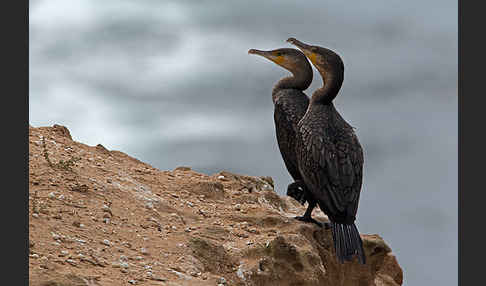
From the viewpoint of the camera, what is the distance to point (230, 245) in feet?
30.5

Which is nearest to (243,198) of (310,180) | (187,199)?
(187,199)

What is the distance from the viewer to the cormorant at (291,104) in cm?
1079

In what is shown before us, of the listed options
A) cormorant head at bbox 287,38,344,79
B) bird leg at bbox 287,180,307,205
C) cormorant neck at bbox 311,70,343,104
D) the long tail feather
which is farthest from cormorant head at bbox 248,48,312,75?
the long tail feather

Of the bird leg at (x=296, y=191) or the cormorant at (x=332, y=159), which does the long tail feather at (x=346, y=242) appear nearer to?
the cormorant at (x=332, y=159)

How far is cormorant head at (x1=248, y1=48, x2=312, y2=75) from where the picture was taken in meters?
11.3

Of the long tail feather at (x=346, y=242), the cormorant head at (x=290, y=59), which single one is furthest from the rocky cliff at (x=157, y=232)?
the cormorant head at (x=290, y=59)

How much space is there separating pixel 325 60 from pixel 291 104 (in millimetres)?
926

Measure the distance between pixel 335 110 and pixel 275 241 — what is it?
8.28 feet

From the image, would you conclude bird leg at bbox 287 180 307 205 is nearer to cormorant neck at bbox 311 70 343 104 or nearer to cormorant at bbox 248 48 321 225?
cormorant at bbox 248 48 321 225

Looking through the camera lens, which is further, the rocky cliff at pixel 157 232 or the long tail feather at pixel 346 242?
the long tail feather at pixel 346 242

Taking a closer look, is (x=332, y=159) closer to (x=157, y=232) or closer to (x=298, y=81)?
(x=298, y=81)

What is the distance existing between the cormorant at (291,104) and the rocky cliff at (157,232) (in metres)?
0.60

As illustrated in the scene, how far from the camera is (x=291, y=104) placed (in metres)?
11.0

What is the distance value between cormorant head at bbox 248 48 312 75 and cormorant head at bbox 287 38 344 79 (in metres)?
0.44
